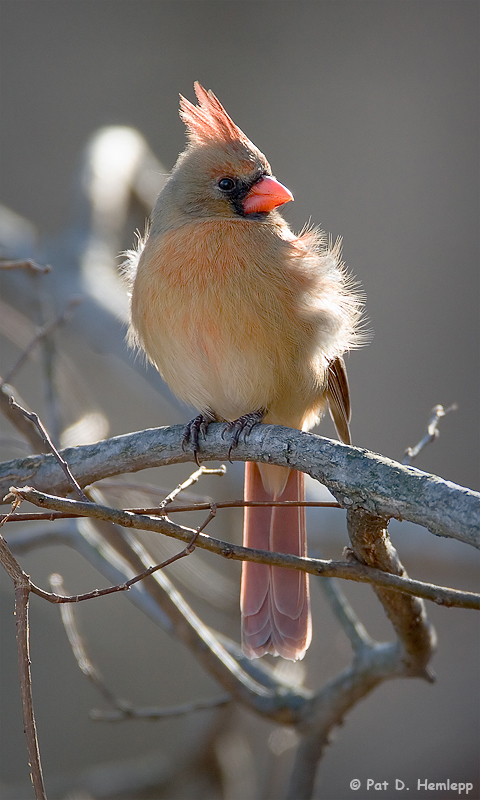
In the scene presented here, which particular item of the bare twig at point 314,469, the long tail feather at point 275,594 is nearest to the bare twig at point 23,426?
the bare twig at point 314,469

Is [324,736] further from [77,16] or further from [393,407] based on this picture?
[77,16]

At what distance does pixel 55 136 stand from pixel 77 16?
86 centimetres

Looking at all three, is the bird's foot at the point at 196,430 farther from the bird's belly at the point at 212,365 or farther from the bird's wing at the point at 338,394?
→ the bird's wing at the point at 338,394

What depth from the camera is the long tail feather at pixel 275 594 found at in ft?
6.80

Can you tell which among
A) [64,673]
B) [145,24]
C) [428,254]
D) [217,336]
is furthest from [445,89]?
[64,673]

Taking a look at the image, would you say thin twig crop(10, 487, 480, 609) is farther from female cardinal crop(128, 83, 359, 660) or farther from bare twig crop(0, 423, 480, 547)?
female cardinal crop(128, 83, 359, 660)

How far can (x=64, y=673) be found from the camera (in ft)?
12.2

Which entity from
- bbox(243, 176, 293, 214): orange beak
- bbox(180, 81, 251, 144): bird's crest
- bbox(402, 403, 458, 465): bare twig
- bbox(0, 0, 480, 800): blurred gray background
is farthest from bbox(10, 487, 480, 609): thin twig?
bbox(0, 0, 480, 800): blurred gray background

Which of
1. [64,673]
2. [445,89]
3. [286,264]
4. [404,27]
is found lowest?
[64,673]

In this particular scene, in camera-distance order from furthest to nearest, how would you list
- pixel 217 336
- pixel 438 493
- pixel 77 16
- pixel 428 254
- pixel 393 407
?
pixel 77 16 < pixel 428 254 < pixel 393 407 < pixel 217 336 < pixel 438 493

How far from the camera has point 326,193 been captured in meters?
4.82

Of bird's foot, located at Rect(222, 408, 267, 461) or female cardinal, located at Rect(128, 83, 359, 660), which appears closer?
bird's foot, located at Rect(222, 408, 267, 461)

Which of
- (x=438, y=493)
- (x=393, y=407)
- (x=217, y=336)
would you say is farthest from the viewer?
(x=393, y=407)

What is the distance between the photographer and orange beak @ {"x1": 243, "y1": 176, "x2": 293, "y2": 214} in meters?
2.23
